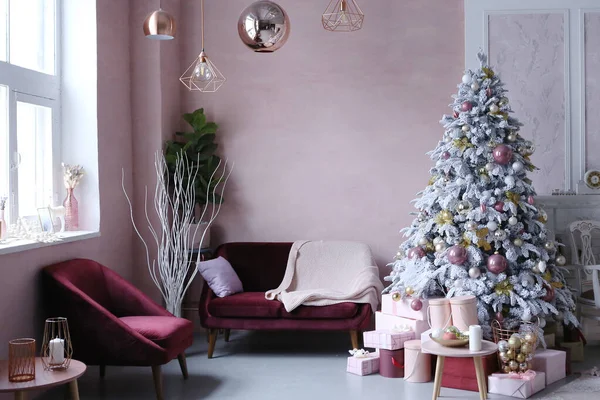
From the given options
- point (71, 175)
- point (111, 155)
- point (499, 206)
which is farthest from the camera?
point (111, 155)

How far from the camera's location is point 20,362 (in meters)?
3.50

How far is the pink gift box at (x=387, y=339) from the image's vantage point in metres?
4.96

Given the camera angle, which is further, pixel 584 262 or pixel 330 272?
pixel 330 272

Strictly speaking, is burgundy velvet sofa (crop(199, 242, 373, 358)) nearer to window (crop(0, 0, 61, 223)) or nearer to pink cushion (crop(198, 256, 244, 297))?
pink cushion (crop(198, 256, 244, 297))

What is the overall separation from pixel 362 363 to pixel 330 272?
1.14 metres

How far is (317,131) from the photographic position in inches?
255

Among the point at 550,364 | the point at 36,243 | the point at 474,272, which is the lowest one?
the point at 550,364

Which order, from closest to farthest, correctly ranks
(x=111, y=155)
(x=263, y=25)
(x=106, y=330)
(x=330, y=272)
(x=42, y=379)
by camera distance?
(x=42, y=379) → (x=263, y=25) → (x=106, y=330) → (x=111, y=155) → (x=330, y=272)

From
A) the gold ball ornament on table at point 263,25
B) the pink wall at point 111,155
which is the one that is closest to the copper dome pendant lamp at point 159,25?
the gold ball ornament on table at point 263,25

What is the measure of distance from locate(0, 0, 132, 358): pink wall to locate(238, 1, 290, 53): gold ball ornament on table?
2.00 m

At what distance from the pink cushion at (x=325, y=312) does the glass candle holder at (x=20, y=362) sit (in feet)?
7.52

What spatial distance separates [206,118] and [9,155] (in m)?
2.19

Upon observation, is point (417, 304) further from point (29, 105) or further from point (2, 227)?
point (29, 105)

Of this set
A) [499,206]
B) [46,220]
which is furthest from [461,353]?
[46,220]
